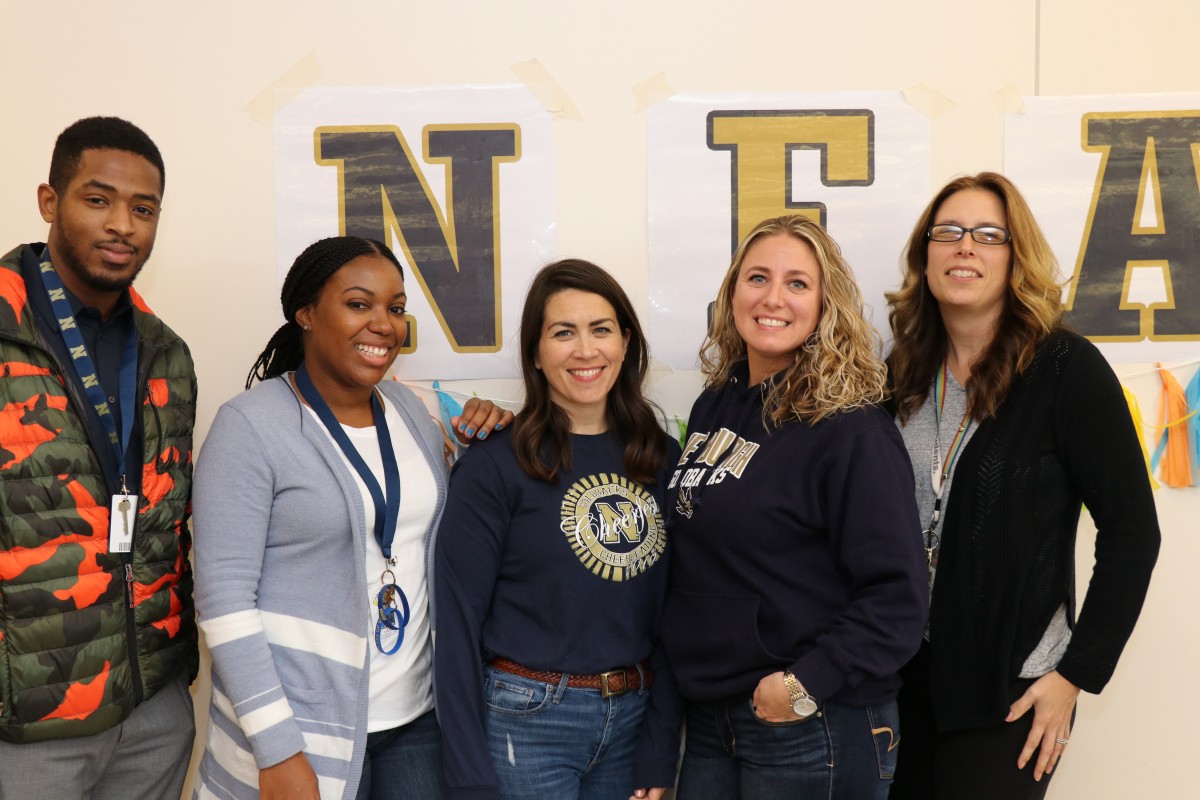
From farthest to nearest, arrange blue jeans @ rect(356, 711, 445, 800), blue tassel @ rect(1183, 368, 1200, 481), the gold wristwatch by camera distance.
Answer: blue tassel @ rect(1183, 368, 1200, 481) < blue jeans @ rect(356, 711, 445, 800) < the gold wristwatch

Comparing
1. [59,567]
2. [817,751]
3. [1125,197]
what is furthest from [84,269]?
[1125,197]

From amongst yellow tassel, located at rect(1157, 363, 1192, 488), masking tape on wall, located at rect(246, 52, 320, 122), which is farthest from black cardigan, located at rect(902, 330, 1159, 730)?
masking tape on wall, located at rect(246, 52, 320, 122)

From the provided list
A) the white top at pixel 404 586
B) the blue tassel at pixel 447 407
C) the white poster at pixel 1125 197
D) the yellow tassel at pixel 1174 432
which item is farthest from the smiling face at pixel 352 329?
the yellow tassel at pixel 1174 432

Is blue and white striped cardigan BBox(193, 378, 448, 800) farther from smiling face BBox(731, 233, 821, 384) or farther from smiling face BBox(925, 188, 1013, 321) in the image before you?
smiling face BBox(925, 188, 1013, 321)

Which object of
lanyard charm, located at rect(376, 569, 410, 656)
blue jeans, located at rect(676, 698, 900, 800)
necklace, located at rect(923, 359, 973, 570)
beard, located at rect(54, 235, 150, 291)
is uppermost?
beard, located at rect(54, 235, 150, 291)

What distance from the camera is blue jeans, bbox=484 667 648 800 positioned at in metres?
1.68

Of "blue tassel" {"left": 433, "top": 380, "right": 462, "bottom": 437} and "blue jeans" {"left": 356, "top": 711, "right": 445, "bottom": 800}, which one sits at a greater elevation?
"blue tassel" {"left": 433, "top": 380, "right": 462, "bottom": 437}

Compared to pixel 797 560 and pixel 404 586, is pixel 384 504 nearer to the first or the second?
pixel 404 586

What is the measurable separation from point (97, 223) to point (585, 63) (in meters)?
1.27

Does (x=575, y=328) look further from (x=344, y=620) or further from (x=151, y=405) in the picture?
(x=151, y=405)

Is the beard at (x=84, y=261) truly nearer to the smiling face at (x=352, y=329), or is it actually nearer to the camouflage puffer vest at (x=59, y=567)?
the camouflage puffer vest at (x=59, y=567)

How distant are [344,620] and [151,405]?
59 cm

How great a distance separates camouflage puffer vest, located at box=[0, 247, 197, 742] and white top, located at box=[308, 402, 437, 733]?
0.42 meters

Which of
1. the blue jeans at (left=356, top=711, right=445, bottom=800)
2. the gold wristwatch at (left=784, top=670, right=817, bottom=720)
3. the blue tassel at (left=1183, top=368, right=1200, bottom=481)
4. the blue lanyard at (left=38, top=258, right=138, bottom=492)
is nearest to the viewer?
the gold wristwatch at (left=784, top=670, right=817, bottom=720)
